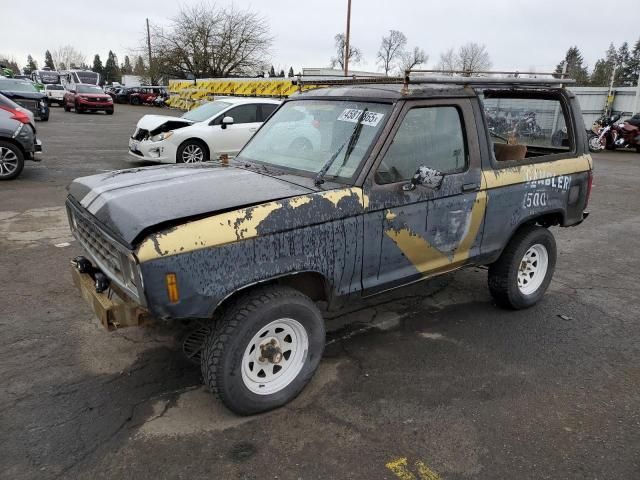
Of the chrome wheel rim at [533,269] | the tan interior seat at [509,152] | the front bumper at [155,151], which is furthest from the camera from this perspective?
the front bumper at [155,151]

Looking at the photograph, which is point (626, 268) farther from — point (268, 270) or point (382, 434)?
point (268, 270)

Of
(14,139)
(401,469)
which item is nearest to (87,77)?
(14,139)

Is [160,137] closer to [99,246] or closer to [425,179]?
[99,246]

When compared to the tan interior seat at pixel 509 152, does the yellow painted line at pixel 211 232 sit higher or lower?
lower

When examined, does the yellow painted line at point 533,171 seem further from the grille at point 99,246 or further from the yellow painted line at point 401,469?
the grille at point 99,246

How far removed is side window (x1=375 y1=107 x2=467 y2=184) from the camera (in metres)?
3.32

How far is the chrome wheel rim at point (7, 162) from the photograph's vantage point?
361 inches

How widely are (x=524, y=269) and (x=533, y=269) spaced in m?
0.13

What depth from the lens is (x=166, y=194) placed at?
9.55 ft

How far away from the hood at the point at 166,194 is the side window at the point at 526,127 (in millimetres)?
2146

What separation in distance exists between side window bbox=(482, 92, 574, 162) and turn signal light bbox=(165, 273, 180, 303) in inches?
113

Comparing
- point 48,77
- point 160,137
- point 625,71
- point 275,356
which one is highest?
point 625,71

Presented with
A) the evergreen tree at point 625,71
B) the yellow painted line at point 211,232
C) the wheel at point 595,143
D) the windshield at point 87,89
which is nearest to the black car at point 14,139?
the yellow painted line at point 211,232

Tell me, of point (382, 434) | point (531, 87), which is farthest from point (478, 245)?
point (382, 434)
